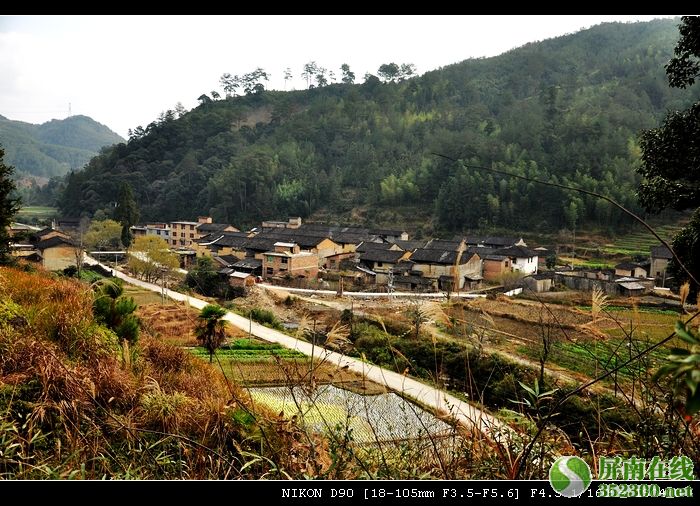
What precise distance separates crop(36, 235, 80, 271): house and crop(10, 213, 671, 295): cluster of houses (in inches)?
1.3

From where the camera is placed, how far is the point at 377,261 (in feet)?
73.5

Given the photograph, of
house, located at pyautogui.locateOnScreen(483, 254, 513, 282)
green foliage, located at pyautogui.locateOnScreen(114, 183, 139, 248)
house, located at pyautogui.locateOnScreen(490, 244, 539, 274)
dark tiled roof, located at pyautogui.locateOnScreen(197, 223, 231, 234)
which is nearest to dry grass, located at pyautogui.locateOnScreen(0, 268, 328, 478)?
house, located at pyautogui.locateOnScreen(483, 254, 513, 282)

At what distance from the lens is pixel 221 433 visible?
196cm

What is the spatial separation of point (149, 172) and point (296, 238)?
86.1 feet

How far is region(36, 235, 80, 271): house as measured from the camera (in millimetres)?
18891

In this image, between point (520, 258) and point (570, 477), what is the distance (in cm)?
2277

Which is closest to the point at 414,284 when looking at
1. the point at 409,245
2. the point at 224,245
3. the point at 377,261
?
the point at 377,261

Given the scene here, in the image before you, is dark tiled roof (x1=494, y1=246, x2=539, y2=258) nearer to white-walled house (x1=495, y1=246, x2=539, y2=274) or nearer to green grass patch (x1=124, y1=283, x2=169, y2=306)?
white-walled house (x1=495, y1=246, x2=539, y2=274)

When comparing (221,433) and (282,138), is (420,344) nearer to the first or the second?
(221,433)

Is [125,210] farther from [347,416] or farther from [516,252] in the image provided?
[347,416]

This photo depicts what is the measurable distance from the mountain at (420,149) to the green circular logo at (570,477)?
21128 mm

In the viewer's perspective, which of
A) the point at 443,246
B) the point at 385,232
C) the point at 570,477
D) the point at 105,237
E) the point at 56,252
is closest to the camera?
the point at 570,477

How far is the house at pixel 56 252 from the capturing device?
18891mm

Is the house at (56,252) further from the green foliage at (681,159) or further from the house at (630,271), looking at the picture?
the house at (630,271)
